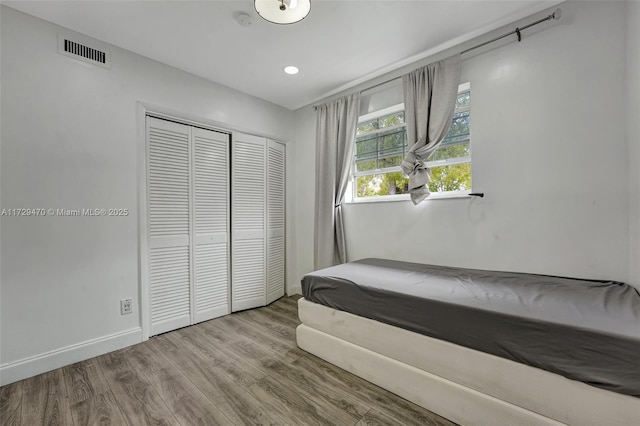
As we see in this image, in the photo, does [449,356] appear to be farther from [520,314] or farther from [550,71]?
[550,71]

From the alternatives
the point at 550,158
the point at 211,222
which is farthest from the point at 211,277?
the point at 550,158

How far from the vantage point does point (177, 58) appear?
2484 mm

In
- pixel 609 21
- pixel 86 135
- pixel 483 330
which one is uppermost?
pixel 609 21

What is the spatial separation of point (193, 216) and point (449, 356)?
2.55 metres

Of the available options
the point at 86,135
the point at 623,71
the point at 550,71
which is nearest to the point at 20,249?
the point at 86,135

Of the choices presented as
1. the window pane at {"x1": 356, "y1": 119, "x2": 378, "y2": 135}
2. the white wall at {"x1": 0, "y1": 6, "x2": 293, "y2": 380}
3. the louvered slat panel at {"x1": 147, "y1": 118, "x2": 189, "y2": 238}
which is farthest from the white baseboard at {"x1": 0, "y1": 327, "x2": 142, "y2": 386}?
the window pane at {"x1": 356, "y1": 119, "x2": 378, "y2": 135}

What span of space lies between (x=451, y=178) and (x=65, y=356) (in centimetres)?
347

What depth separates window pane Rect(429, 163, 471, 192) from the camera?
7.69 ft

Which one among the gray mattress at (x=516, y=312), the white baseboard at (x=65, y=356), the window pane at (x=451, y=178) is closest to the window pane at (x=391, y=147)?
the window pane at (x=451, y=178)

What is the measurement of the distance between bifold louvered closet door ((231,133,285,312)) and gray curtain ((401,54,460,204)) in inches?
69.3

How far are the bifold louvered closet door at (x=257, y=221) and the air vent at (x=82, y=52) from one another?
4.15ft

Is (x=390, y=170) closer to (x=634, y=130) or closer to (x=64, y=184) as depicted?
(x=634, y=130)

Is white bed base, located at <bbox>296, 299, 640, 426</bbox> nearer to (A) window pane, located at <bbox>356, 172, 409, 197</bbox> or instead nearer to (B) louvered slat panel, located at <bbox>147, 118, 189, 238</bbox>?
(A) window pane, located at <bbox>356, 172, 409, 197</bbox>

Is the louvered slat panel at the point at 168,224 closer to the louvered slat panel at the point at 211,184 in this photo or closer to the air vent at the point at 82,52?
the louvered slat panel at the point at 211,184
